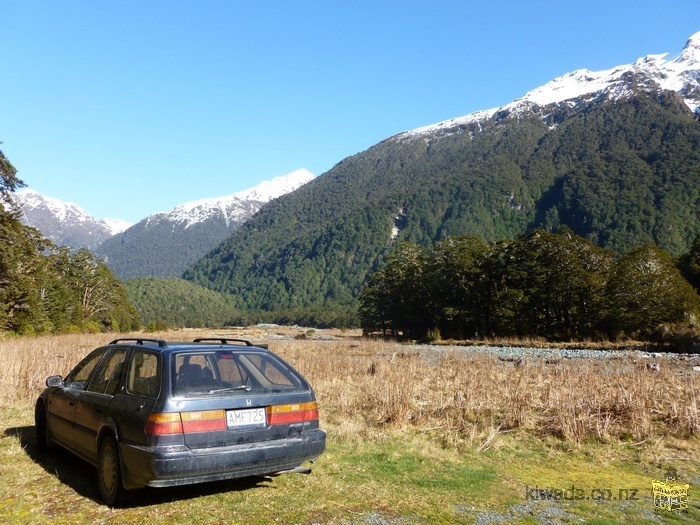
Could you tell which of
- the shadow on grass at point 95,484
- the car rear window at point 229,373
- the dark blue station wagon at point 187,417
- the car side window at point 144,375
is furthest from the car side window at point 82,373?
the car rear window at point 229,373

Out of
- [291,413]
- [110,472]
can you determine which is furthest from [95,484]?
[291,413]

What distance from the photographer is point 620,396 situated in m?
8.84

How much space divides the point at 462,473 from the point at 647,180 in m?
196

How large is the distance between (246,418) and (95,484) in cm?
209

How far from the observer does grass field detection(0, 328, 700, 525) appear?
4.80m

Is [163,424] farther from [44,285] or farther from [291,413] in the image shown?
[44,285]

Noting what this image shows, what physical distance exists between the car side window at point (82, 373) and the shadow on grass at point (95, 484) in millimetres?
986

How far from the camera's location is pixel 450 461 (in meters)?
6.86

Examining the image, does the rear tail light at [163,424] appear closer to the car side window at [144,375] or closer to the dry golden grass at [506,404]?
the car side window at [144,375]

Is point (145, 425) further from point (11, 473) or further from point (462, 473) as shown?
point (462, 473)

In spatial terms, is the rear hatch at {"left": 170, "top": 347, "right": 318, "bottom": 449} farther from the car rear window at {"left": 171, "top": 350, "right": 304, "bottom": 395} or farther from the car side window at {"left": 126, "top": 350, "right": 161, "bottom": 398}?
the car side window at {"left": 126, "top": 350, "right": 161, "bottom": 398}

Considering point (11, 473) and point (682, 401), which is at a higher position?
point (11, 473)

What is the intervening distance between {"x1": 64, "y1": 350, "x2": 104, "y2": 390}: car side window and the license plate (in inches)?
92.7

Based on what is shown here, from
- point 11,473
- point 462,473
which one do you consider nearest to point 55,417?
point 11,473
